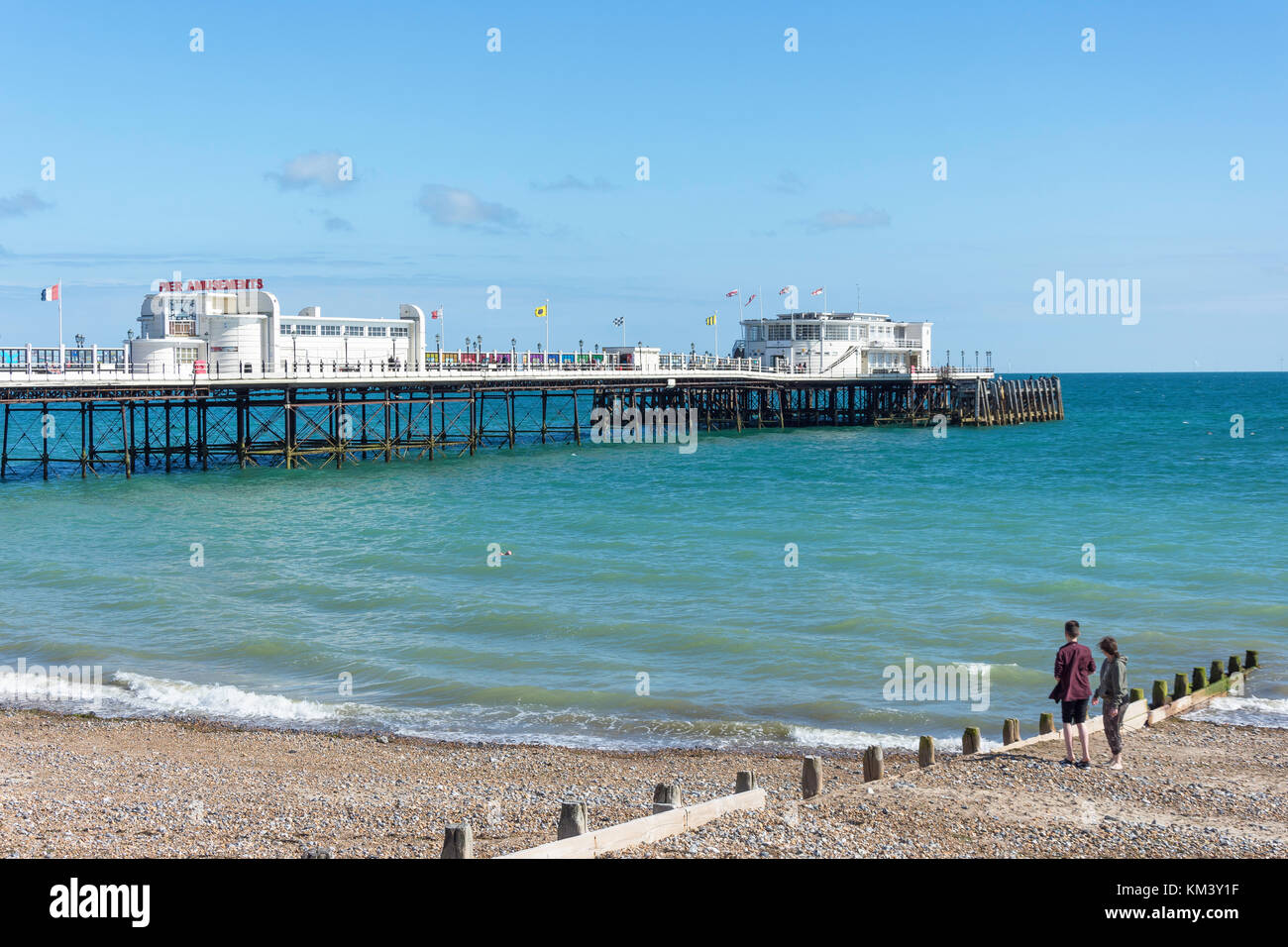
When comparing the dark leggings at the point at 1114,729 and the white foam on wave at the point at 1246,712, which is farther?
the white foam on wave at the point at 1246,712

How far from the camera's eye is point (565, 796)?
486 inches

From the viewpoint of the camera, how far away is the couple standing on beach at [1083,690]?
11.6 m

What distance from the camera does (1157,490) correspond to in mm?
41188

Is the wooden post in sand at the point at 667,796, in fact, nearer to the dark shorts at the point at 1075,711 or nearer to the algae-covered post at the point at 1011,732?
the dark shorts at the point at 1075,711

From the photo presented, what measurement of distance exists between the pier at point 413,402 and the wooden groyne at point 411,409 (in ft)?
0.35

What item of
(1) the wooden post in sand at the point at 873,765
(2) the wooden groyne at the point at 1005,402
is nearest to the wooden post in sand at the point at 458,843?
(1) the wooden post in sand at the point at 873,765

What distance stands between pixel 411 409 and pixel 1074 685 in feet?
157

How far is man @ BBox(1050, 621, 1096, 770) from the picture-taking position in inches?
454

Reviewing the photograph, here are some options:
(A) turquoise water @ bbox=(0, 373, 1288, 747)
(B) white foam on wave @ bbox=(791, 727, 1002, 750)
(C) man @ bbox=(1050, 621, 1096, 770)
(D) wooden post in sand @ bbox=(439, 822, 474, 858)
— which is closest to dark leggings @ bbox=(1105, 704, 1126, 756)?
(C) man @ bbox=(1050, 621, 1096, 770)

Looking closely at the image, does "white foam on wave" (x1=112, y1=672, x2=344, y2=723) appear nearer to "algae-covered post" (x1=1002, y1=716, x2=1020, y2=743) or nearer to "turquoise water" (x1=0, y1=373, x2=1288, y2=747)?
"turquoise water" (x1=0, y1=373, x2=1288, y2=747)

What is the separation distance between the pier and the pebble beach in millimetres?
27477

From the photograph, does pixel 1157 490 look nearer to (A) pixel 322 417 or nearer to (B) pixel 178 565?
(B) pixel 178 565
